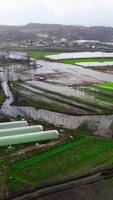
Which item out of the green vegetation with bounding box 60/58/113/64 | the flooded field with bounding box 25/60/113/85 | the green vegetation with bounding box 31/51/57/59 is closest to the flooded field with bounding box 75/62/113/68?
the flooded field with bounding box 25/60/113/85

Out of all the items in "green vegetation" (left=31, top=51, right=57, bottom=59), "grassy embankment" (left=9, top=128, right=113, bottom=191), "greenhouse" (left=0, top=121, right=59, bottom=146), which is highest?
"greenhouse" (left=0, top=121, right=59, bottom=146)

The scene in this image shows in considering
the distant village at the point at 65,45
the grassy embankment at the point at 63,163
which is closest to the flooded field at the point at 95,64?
the distant village at the point at 65,45

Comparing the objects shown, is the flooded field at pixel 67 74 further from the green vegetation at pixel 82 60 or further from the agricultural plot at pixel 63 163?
the agricultural plot at pixel 63 163

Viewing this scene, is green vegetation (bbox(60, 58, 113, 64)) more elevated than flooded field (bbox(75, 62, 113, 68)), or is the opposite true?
flooded field (bbox(75, 62, 113, 68))

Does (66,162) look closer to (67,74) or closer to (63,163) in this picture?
(63,163)

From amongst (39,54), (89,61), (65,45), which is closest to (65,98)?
(89,61)

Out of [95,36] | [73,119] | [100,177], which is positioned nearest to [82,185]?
[100,177]

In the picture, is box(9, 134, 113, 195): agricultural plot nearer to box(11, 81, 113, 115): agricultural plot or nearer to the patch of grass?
the patch of grass
